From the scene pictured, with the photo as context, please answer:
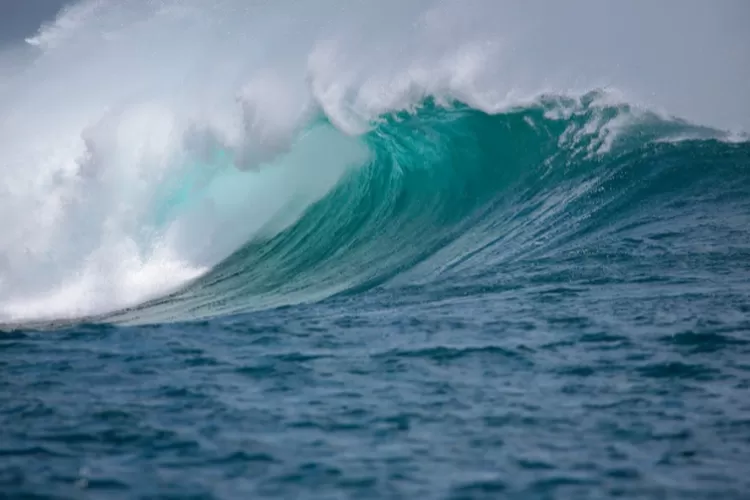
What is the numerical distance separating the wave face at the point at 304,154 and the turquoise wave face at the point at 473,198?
41 mm

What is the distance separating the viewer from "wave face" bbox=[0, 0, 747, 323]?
1027cm

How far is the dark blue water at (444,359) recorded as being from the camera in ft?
14.2

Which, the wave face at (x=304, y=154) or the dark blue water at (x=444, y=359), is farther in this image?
the wave face at (x=304, y=154)

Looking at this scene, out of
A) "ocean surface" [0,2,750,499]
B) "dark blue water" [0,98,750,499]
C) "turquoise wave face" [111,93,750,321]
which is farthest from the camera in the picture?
"turquoise wave face" [111,93,750,321]

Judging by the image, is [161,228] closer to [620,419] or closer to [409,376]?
[409,376]

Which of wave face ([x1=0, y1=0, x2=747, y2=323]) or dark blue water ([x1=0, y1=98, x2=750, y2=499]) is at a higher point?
wave face ([x1=0, y1=0, x2=747, y2=323])

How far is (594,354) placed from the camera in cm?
606

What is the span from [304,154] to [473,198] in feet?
10.6

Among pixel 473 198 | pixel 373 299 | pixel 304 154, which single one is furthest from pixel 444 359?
pixel 304 154

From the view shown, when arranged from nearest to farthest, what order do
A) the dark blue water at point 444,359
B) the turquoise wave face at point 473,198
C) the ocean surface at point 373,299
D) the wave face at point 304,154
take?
the dark blue water at point 444,359 < the ocean surface at point 373,299 < the turquoise wave face at point 473,198 < the wave face at point 304,154

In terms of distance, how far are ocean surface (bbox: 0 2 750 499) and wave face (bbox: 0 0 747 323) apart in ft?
0.18

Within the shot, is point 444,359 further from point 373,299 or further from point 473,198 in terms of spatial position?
point 473,198

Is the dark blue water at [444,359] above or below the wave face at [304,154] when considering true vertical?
below

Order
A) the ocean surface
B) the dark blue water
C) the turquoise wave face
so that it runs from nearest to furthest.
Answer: the dark blue water
the ocean surface
the turquoise wave face
